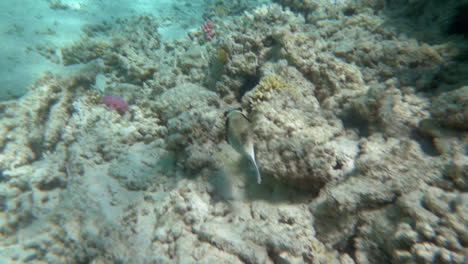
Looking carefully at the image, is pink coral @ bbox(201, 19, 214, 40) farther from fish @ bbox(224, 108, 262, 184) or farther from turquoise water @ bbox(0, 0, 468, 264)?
fish @ bbox(224, 108, 262, 184)

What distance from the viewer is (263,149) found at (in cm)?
270

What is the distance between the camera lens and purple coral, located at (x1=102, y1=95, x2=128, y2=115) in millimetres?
4961

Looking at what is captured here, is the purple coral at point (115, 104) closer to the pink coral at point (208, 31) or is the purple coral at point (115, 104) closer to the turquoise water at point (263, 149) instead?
the turquoise water at point (263, 149)

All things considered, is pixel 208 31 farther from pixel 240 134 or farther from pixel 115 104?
pixel 240 134

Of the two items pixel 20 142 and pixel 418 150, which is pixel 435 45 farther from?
pixel 20 142

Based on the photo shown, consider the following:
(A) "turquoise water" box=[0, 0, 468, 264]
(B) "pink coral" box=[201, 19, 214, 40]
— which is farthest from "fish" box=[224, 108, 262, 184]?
(B) "pink coral" box=[201, 19, 214, 40]

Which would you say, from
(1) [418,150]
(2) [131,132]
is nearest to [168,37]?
(2) [131,132]

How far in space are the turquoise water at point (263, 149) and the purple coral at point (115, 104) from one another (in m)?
0.04

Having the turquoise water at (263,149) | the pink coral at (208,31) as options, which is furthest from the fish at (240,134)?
the pink coral at (208,31)

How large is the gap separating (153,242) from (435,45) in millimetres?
4787

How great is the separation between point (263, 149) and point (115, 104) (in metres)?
3.67

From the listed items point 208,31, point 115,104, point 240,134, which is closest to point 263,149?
point 240,134

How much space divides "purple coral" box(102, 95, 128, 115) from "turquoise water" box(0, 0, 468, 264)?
0.04 m

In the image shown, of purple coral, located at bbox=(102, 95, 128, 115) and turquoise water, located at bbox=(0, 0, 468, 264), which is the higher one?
turquoise water, located at bbox=(0, 0, 468, 264)
